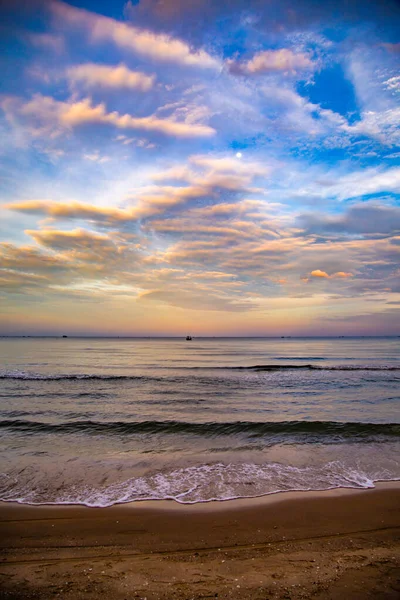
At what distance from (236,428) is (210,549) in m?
8.54

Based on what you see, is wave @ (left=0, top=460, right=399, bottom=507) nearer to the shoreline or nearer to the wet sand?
the shoreline

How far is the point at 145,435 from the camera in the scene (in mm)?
12836

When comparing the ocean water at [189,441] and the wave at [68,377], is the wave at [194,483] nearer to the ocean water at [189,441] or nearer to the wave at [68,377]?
the ocean water at [189,441]

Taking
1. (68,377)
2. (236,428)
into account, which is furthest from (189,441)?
(68,377)

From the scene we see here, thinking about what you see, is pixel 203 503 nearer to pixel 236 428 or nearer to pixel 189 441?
pixel 189 441

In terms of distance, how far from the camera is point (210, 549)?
531 centimetres

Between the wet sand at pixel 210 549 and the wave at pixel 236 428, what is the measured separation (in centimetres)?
542

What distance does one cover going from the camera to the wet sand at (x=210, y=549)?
13.9 ft

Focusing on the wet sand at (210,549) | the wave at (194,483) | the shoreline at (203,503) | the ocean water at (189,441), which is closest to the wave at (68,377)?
the ocean water at (189,441)

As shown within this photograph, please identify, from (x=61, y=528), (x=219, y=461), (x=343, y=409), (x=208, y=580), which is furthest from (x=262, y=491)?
(x=343, y=409)

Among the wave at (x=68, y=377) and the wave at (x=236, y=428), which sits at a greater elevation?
the wave at (x=236, y=428)

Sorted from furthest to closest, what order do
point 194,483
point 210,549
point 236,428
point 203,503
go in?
point 236,428 < point 194,483 < point 203,503 < point 210,549

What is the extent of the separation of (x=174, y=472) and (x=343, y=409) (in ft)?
39.1

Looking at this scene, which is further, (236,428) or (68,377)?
(68,377)
